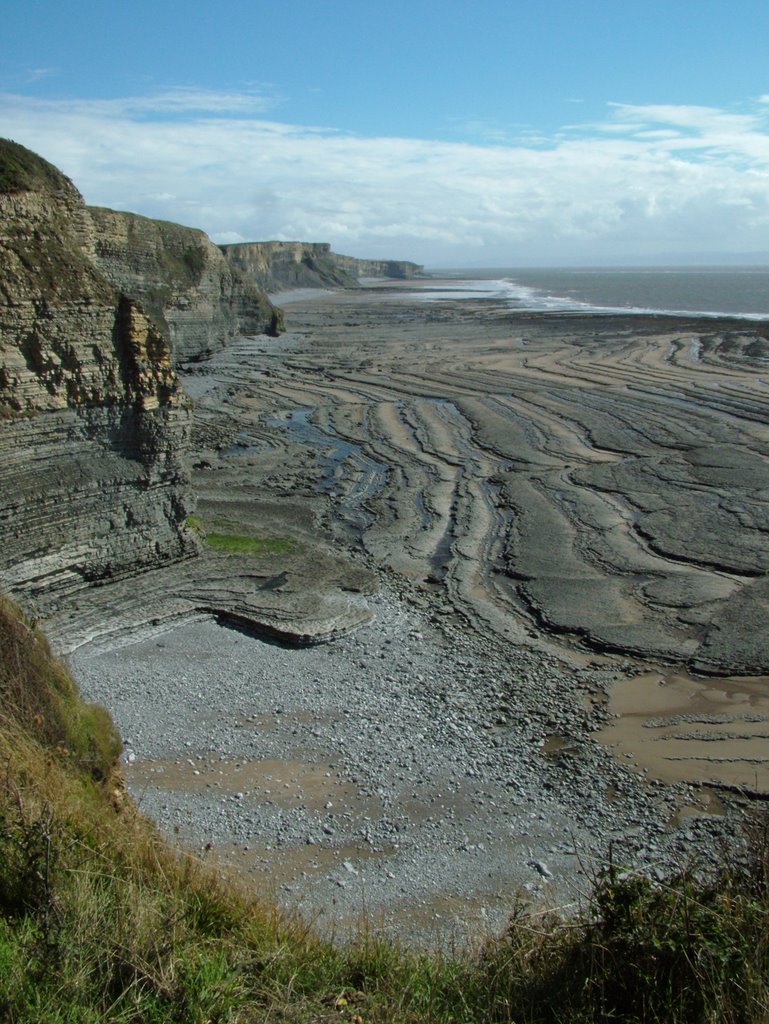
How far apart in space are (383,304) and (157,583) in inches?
3525

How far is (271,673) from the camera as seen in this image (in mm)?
14023

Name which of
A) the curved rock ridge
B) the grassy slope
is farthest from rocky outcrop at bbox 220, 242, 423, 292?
the grassy slope

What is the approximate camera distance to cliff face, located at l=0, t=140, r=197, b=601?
14.4 metres

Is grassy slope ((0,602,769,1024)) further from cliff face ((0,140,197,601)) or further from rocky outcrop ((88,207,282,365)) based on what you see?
rocky outcrop ((88,207,282,365))

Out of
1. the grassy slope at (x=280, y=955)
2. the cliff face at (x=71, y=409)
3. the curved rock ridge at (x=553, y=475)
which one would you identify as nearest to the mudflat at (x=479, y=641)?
the curved rock ridge at (x=553, y=475)

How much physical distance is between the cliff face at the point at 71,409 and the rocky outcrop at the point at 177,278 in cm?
1944

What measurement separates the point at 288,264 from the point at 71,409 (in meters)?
108

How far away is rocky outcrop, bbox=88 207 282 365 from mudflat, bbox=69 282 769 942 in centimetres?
1071

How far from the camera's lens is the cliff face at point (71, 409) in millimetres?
14391

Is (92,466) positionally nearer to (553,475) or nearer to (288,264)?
(553,475)

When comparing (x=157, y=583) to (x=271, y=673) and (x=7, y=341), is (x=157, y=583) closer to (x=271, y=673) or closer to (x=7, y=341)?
(x=271, y=673)

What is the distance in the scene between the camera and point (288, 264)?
386ft

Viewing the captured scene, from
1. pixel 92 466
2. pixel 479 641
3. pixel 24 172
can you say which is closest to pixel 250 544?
pixel 92 466

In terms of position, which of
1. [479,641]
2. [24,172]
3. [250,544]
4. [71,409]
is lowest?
[479,641]
